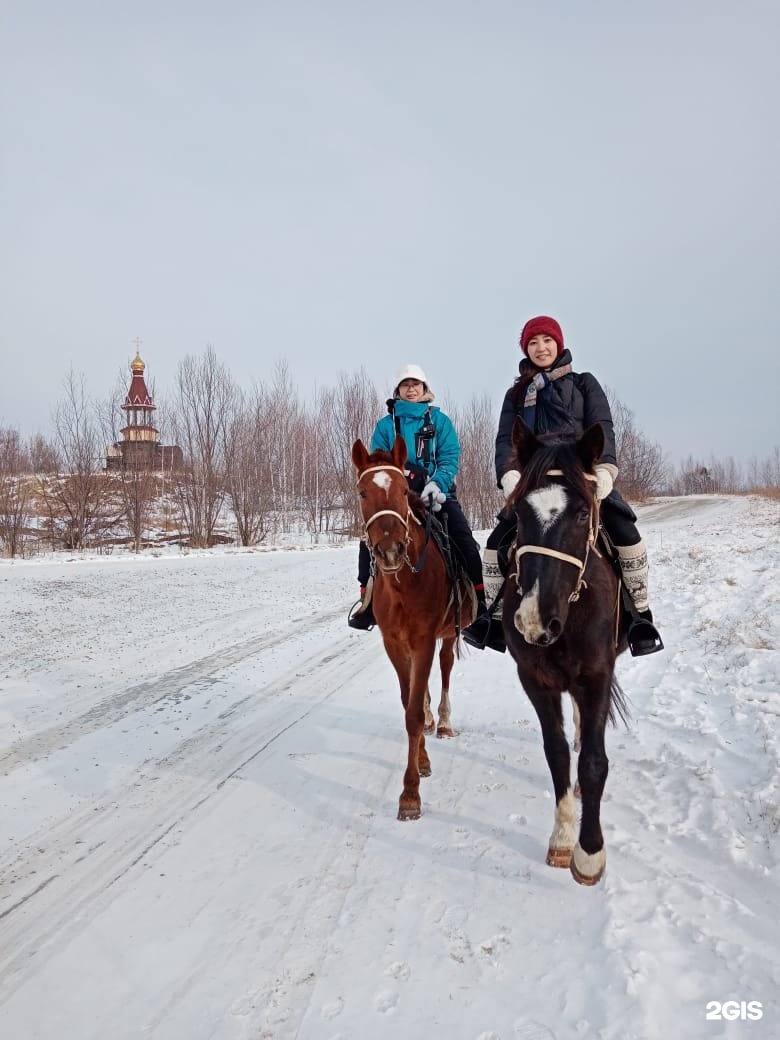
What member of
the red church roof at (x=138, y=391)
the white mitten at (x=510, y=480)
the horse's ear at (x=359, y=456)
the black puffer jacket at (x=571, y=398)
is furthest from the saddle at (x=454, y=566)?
the red church roof at (x=138, y=391)

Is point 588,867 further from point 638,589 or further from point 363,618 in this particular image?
point 363,618

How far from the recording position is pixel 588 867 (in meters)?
2.99

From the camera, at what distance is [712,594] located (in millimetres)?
10594

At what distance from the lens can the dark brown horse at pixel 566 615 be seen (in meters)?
2.83

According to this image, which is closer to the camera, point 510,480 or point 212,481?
point 510,480

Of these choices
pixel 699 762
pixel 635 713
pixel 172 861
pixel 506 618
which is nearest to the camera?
pixel 172 861

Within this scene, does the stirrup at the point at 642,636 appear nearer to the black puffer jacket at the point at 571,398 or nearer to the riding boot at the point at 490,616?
the riding boot at the point at 490,616

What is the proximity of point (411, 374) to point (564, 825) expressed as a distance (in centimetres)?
382

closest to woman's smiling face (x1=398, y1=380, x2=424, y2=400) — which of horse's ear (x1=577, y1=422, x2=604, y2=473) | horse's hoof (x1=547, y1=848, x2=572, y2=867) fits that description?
horse's ear (x1=577, y1=422, x2=604, y2=473)

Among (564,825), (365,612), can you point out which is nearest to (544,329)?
(365,612)

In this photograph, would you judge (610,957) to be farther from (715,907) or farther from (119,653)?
(119,653)

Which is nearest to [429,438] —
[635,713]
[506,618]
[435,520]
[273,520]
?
[435,520]

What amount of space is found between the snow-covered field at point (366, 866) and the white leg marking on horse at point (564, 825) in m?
0.16

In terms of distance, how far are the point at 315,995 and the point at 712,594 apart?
402 inches
